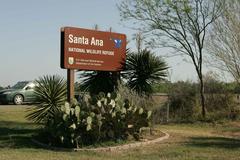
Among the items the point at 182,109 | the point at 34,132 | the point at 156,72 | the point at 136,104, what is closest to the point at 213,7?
the point at 182,109

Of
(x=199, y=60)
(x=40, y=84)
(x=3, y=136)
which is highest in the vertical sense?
(x=199, y=60)

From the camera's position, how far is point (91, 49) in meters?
16.5

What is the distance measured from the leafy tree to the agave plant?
279 centimetres

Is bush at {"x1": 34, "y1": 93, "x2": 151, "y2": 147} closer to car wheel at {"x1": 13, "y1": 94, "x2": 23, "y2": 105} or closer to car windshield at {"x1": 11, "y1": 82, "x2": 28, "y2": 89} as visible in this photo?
car wheel at {"x1": 13, "y1": 94, "x2": 23, "y2": 105}

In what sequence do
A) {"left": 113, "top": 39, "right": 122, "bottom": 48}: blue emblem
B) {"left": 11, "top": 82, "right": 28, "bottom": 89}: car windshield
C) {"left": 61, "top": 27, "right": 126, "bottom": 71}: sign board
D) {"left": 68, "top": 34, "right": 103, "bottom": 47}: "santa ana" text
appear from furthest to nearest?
{"left": 11, "top": 82, "right": 28, "bottom": 89}: car windshield
{"left": 113, "top": 39, "right": 122, "bottom": 48}: blue emblem
{"left": 68, "top": 34, "right": 103, "bottom": 47}: "santa ana" text
{"left": 61, "top": 27, "right": 126, "bottom": 71}: sign board

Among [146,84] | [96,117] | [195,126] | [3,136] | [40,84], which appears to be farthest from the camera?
[195,126]

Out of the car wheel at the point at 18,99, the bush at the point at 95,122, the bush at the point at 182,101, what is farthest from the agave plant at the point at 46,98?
the car wheel at the point at 18,99

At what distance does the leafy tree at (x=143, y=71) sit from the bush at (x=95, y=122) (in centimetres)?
381

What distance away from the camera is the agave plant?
16172 mm

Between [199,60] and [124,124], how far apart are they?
11.1 meters

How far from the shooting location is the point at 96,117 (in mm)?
13227

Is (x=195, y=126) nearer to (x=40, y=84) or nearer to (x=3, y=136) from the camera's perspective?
(x=40, y=84)

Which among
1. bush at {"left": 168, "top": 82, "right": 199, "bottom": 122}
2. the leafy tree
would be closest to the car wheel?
bush at {"left": 168, "top": 82, "right": 199, "bottom": 122}

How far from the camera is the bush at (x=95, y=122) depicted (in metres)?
13.1
